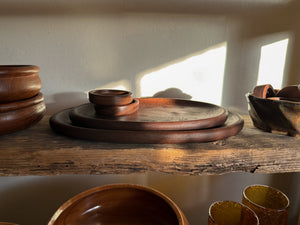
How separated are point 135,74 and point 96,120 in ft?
0.79

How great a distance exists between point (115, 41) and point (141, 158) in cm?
35

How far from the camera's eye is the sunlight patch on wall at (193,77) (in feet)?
1.96

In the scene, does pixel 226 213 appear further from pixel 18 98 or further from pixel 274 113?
pixel 18 98

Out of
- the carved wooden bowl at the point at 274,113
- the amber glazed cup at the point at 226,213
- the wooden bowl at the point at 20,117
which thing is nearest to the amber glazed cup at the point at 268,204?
the amber glazed cup at the point at 226,213

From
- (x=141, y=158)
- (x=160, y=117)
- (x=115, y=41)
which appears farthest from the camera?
(x=115, y=41)

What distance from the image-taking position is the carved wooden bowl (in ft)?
1.22

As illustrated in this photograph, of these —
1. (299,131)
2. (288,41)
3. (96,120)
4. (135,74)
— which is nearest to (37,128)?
(96,120)

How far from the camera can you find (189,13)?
0.57 metres

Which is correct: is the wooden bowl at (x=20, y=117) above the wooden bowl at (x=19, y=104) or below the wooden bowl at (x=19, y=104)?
below

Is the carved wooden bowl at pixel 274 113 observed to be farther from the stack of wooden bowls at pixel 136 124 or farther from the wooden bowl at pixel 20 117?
the wooden bowl at pixel 20 117

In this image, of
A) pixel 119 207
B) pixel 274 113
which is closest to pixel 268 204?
pixel 274 113

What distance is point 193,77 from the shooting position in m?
0.61

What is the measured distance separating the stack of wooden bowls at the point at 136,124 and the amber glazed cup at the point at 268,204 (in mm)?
164

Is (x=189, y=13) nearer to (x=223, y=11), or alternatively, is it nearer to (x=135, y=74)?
(x=223, y=11)
